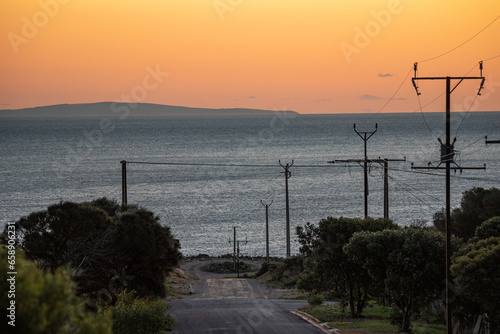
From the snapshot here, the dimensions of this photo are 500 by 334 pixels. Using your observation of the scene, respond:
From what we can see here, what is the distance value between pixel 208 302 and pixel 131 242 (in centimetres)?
1227

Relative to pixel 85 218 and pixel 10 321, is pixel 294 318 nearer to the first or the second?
pixel 85 218

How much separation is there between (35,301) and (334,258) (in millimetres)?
24552

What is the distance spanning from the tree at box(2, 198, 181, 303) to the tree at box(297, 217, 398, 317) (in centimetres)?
686

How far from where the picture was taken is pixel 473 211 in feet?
147

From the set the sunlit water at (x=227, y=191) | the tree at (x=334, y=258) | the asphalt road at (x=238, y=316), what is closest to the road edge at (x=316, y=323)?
the asphalt road at (x=238, y=316)

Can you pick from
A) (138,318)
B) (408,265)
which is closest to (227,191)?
(408,265)

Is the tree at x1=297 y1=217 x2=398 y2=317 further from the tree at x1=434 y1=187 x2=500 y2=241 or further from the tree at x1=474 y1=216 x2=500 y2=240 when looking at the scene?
the tree at x1=434 y1=187 x2=500 y2=241

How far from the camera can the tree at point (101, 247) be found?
28.7 m

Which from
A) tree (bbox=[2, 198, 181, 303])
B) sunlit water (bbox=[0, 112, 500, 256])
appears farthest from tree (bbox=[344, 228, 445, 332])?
sunlit water (bbox=[0, 112, 500, 256])

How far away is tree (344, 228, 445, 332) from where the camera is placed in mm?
26172

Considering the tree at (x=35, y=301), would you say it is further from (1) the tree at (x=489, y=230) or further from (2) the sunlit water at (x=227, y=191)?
(2) the sunlit water at (x=227, y=191)

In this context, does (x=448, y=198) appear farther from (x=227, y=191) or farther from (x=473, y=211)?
(x=227, y=191)

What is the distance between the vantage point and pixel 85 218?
30266mm

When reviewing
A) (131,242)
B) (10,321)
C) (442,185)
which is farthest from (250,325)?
(442,185)
